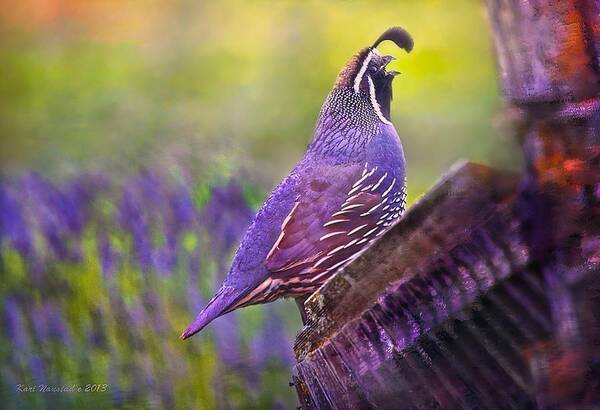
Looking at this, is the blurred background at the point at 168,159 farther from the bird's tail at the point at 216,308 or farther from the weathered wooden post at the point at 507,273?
the weathered wooden post at the point at 507,273

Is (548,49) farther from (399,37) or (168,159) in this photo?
(168,159)

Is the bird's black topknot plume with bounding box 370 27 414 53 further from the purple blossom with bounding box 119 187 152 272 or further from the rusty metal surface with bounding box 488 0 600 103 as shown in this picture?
the rusty metal surface with bounding box 488 0 600 103

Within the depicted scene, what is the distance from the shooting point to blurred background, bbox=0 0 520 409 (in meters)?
2.93

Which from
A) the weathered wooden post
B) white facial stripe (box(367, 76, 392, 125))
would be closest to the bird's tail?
white facial stripe (box(367, 76, 392, 125))

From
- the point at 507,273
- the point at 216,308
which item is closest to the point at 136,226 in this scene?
the point at 216,308

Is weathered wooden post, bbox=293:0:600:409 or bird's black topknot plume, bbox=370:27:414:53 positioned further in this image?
bird's black topknot plume, bbox=370:27:414:53

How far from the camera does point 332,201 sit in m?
2.89

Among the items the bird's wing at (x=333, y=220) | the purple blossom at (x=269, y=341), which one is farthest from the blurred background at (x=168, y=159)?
the bird's wing at (x=333, y=220)

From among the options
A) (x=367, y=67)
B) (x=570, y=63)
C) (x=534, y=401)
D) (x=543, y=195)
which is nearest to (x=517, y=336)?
(x=534, y=401)

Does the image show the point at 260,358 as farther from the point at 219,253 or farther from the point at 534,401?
the point at 534,401

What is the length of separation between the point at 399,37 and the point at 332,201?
81cm

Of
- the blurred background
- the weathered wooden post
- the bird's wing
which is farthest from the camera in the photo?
the blurred background

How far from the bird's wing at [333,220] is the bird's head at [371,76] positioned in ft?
1.17

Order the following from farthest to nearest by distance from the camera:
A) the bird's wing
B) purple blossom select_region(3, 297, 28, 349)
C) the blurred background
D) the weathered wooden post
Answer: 1. purple blossom select_region(3, 297, 28, 349)
2. the blurred background
3. the bird's wing
4. the weathered wooden post
